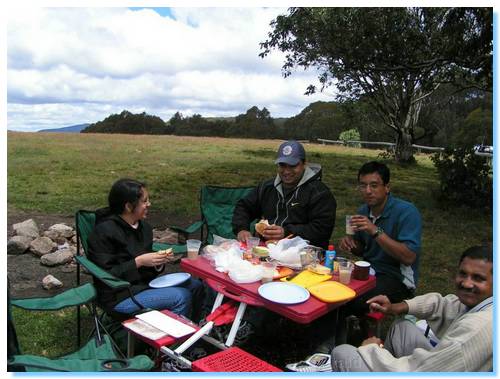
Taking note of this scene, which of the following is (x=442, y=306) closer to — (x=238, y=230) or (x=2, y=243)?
(x=238, y=230)

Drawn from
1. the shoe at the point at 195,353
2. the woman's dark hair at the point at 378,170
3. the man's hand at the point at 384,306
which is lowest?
the shoe at the point at 195,353

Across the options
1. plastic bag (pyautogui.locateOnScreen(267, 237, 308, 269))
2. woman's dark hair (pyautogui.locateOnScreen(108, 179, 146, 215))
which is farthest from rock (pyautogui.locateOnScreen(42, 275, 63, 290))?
Result: plastic bag (pyautogui.locateOnScreen(267, 237, 308, 269))

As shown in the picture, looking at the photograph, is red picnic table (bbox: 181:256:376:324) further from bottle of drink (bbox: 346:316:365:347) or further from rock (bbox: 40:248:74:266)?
rock (bbox: 40:248:74:266)

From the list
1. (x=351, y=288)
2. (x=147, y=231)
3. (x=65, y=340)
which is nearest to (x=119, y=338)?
(x=65, y=340)

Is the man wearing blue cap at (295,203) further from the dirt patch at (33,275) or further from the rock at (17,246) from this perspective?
the rock at (17,246)

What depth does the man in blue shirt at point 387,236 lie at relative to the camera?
2.82 m

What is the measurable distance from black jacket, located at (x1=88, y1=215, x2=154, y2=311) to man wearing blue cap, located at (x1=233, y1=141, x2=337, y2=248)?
0.93 meters

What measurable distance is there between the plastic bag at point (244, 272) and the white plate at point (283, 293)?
10 cm

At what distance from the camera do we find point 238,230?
3887 millimetres

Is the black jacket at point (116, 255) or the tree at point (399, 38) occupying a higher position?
the tree at point (399, 38)

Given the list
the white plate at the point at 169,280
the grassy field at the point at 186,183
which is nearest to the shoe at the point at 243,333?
the white plate at the point at 169,280

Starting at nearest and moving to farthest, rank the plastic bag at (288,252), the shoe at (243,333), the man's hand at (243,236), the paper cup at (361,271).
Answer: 1. the paper cup at (361,271)
2. the shoe at (243,333)
3. the plastic bag at (288,252)
4. the man's hand at (243,236)

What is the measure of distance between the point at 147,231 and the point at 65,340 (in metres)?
1.10

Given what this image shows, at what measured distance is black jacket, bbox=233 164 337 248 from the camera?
3.58 m
